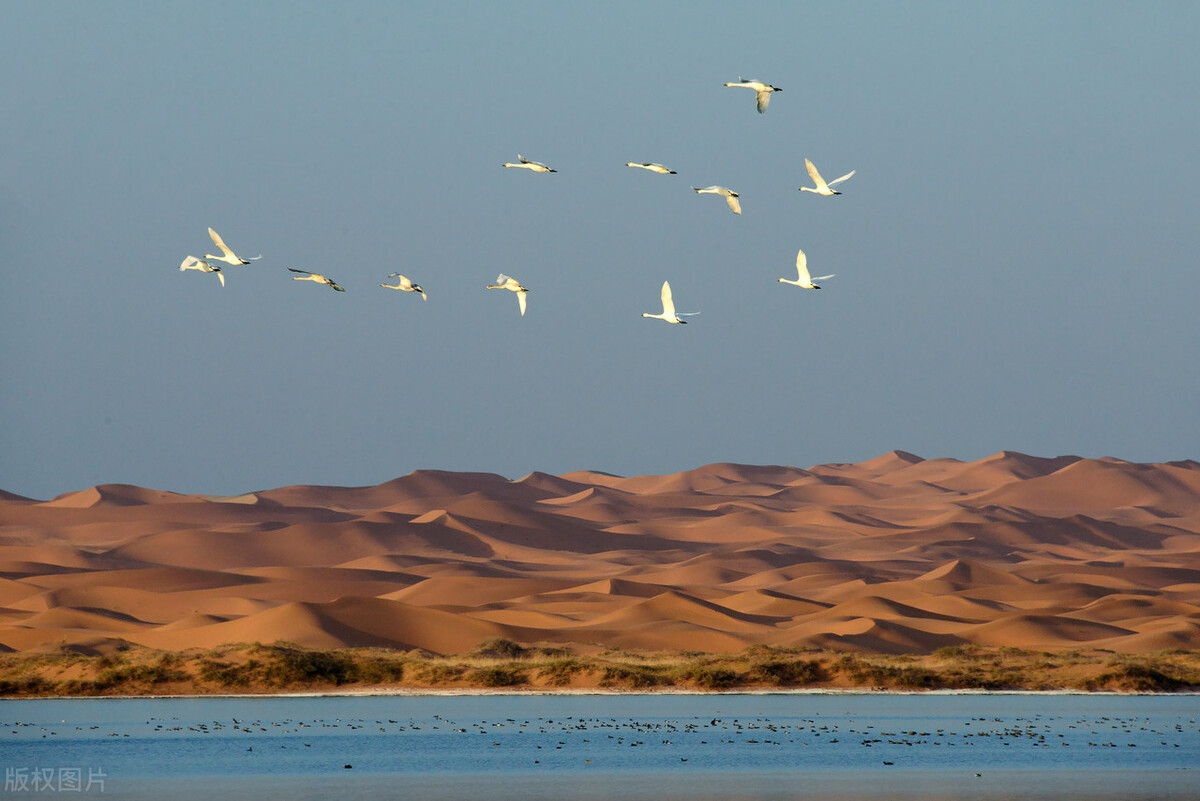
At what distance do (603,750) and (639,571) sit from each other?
275 feet

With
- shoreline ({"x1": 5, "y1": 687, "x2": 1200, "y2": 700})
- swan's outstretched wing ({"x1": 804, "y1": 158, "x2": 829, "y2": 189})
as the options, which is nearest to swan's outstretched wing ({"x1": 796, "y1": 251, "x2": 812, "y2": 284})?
swan's outstretched wing ({"x1": 804, "y1": 158, "x2": 829, "y2": 189})

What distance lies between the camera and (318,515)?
156250mm

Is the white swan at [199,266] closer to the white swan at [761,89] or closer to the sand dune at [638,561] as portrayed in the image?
the white swan at [761,89]

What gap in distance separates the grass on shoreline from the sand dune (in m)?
7.50

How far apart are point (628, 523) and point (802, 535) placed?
60.0 feet

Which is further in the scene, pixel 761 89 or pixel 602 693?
pixel 602 693

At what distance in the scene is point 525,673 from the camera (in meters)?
72.3

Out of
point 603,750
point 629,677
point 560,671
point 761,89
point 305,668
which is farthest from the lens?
point 560,671

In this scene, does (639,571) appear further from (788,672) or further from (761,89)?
(761,89)

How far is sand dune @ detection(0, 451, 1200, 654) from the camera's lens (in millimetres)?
87000

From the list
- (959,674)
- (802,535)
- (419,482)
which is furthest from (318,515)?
Result: (959,674)
